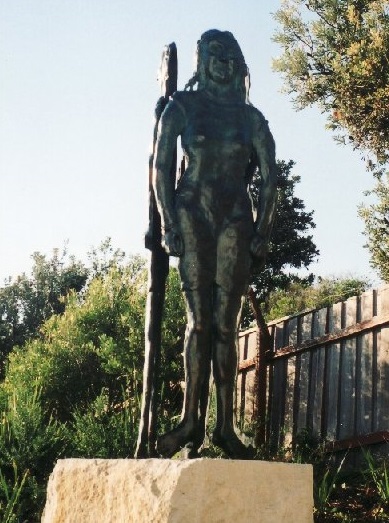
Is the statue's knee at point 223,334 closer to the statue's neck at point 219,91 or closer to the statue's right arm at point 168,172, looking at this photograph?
the statue's right arm at point 168,172

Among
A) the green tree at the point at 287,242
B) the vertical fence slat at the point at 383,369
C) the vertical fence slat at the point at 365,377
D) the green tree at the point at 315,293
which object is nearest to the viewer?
the vertical fence slat at the point at 383,369

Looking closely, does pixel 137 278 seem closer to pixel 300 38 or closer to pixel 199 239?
pixel 300 38

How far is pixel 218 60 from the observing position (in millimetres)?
3986

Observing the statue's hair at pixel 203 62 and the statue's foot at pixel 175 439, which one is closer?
the statue's foot at pixel 175 439

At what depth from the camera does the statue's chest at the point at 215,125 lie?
12.8 ft

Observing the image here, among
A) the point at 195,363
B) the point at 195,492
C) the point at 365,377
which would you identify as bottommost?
the point at 195,492

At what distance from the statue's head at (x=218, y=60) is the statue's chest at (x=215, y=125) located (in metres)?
0.17

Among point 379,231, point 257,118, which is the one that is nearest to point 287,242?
point 379,231

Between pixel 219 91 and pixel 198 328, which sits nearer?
pixel 198 328

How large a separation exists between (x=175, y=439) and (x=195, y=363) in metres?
0.40

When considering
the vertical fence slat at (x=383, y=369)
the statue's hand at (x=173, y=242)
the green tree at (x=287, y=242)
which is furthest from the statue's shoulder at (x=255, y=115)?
the green tree at (x=287, y=242)

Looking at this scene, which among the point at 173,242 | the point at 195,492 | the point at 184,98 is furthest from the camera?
the point at 184,98

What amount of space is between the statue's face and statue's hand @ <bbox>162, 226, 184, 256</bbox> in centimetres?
96

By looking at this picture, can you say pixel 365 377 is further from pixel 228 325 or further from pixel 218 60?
pixel 218 60
